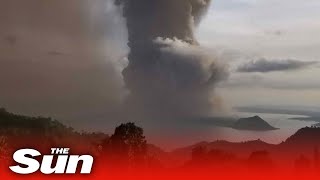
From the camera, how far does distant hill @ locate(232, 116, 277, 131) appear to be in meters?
8.55

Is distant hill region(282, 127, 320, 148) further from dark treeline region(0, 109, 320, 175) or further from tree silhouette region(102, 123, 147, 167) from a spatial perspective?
tree silhouette region(102, 123, 147, 167)

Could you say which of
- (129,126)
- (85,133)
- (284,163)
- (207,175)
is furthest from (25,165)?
(284,163)

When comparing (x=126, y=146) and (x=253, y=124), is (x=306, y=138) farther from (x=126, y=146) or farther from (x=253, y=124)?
(x=126, y=146)

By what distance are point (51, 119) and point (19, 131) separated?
476mm

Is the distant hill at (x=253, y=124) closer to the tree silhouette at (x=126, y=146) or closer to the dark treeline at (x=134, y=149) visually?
the dark treeline at (x=134, y=149)

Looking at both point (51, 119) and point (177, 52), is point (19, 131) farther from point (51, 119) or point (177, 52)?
point (177, 52)

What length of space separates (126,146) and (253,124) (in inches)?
70.7

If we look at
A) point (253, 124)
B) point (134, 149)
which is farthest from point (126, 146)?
point (253, 124)

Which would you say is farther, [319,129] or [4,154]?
[319,129]

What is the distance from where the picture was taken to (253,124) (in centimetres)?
858

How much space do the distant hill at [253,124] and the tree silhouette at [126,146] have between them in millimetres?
1335

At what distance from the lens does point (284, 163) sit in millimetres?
8664

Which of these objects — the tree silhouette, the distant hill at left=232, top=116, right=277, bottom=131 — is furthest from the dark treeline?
the distant hill at left=232, top=116, right=277, bottom=131

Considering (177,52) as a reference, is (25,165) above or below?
below
